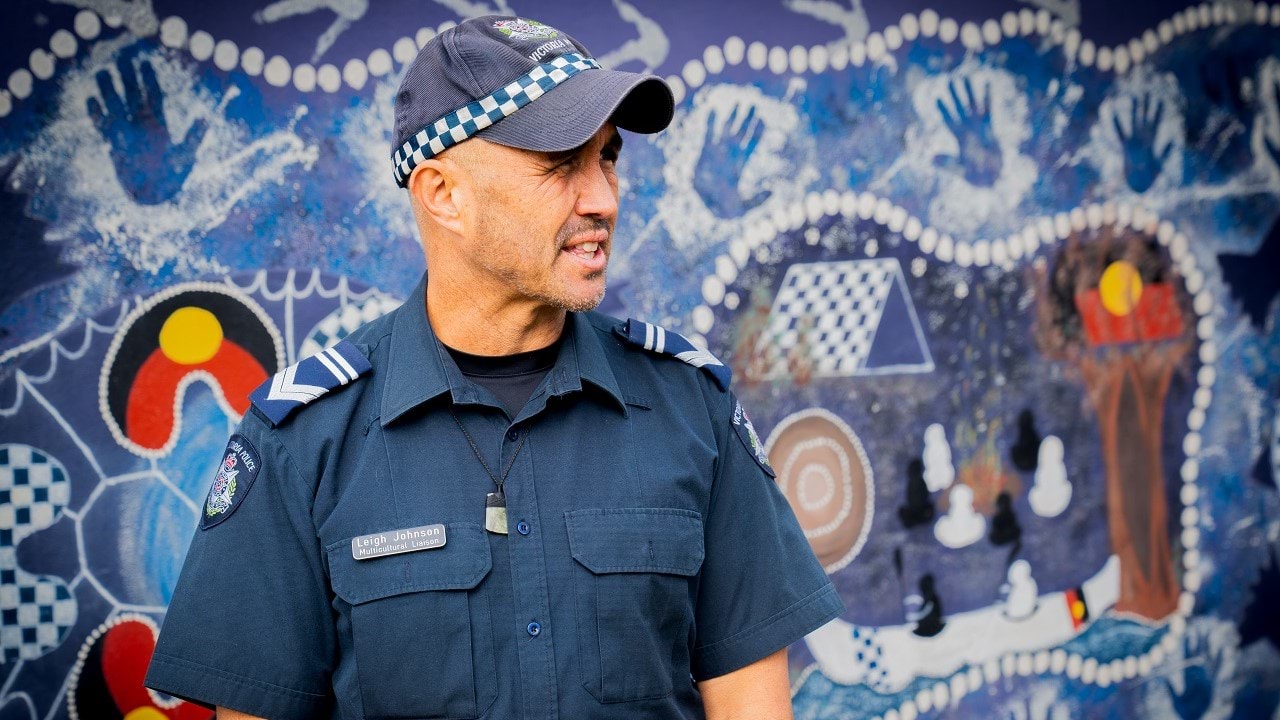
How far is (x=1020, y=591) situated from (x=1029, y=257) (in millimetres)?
1013

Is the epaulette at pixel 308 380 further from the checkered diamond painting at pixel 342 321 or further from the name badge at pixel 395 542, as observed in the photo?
the checkered diamond painting at pixel 342 321

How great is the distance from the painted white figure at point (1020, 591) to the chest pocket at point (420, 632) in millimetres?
2082

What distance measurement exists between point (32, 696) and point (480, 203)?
1.73 m

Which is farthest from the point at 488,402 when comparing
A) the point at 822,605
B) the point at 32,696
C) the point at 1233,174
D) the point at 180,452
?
the point at 1233,174

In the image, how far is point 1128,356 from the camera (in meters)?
3.50

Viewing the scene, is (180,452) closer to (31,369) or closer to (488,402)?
(31,369)

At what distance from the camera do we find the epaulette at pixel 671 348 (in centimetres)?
217

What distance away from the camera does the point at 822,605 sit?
2086 mm

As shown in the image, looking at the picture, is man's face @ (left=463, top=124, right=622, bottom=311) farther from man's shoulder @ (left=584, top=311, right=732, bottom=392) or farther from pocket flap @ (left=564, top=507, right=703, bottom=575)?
pocket flap @ (left=564, top=507, right=703, bottom=575)

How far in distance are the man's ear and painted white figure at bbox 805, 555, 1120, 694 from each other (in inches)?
68.8

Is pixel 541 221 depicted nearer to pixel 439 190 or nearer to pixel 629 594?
pixel 439 190

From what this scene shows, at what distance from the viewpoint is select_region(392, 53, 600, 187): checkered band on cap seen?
190 cm

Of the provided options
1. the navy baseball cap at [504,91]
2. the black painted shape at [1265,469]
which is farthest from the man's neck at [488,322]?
the black painted shape at [1265,469]

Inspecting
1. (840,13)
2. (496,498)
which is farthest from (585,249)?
(840,13)
